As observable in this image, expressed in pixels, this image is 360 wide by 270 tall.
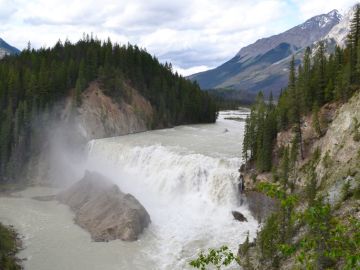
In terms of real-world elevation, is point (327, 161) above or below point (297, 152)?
below

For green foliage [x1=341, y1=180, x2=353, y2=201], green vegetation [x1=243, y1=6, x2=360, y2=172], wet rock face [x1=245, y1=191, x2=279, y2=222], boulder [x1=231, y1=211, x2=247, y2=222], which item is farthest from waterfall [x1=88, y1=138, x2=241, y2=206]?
green foliage [x1=341, y1=180, x2=353, y2=201]

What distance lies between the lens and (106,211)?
4325 cm

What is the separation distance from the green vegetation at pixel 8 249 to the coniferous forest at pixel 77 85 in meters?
29.4

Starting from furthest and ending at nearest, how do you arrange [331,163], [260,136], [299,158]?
[260,136], [299,158], [331,163]

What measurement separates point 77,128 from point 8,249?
4063cm

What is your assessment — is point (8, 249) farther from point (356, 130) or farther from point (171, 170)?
point (356, 130)

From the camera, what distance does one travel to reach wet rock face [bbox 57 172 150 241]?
3931 centimetres

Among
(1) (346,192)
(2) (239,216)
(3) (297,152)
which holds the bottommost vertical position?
Answer: (2) (239,216)

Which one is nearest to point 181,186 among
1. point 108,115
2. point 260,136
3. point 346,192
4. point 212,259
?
point 260,136

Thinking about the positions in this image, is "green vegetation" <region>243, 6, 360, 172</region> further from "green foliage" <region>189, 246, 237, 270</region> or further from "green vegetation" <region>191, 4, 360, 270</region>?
"green foliage" <region>189, 246, 237, 270</region>

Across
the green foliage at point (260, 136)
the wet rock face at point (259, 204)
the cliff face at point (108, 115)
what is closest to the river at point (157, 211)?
the wet rock face at point (259, 204)

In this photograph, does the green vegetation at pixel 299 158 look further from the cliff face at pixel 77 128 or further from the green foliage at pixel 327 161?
the cliff face at pixel 77 128

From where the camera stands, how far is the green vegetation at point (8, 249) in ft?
104

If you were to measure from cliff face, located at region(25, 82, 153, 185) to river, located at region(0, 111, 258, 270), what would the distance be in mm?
5055
